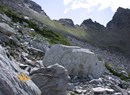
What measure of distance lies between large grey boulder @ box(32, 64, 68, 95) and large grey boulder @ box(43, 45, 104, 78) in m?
9.82

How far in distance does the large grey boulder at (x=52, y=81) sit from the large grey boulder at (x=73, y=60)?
32.2 feet

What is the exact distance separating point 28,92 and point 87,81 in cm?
1483

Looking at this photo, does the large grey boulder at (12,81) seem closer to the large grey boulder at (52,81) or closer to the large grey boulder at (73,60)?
the large grey boulder at (52,81)

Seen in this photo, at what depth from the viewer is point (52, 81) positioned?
15.5 metres

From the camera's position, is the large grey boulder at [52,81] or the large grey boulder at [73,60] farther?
the large grey boulder at [73,60]

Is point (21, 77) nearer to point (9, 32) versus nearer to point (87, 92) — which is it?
point (87, 92)

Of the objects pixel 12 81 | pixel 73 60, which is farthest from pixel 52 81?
pixel 73 60

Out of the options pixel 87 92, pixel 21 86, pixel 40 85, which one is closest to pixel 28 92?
pixel 21 86

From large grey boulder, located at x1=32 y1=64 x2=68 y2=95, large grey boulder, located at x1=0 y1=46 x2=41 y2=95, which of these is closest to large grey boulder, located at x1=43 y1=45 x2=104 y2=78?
large grey boulder, located at x1=32 y1=64 x2=68 y2=95

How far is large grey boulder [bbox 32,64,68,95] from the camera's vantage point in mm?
15203

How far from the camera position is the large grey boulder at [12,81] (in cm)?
890

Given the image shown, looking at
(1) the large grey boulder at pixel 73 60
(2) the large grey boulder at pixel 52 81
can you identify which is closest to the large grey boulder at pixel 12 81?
(2) the large grey boulder at pixel 52 81

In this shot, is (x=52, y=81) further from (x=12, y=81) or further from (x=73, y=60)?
(x=73, y=60)

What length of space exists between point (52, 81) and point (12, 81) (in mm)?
6187
